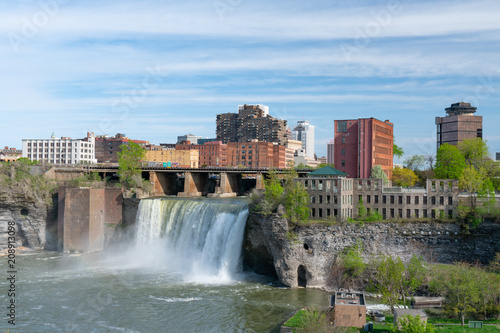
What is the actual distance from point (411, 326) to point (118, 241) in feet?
156

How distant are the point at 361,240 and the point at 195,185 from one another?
172 ft

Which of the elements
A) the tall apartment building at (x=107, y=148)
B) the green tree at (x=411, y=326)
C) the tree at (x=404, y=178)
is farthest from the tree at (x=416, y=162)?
the tall apartment building at (x=107, y=148)

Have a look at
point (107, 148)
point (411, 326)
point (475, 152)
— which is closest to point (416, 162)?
point (475, 152)

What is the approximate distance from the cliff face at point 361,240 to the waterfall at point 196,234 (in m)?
3.98

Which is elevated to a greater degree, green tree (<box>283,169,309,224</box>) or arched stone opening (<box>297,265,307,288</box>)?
green tree (<box>283,169,309,224</box>)

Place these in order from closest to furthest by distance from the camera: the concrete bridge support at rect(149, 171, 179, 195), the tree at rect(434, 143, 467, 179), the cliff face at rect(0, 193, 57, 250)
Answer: the cliff face at rect(0, 193, 57, 250) → the tree at rect(434, 143, 467, 179) → the concrete bridge support at rect(149, 171, 179, 195)

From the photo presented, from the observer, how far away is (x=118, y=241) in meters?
66.6

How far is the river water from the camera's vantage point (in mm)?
38750

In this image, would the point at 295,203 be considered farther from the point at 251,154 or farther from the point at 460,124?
the point at 251,154

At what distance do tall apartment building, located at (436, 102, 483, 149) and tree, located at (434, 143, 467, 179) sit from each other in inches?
2085

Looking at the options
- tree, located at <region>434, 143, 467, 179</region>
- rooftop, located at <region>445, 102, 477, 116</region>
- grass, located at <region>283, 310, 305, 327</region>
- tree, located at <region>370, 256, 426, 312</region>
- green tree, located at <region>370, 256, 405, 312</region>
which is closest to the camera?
grass, located at <region>283, 310, 305, 327</region>

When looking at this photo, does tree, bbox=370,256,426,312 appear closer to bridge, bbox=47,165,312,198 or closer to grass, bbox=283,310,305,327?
grass, bbox=283,310,305,327

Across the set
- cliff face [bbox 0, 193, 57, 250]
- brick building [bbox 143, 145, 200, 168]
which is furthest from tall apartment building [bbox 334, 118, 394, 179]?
brick building [bbox 143, 145, 200, 168]

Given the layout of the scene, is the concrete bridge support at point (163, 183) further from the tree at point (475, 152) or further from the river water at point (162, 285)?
the tree at point (475, 152)
